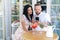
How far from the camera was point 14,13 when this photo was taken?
12.7ft

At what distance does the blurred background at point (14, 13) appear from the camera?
3758 millimetres

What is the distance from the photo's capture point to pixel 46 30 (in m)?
3.69

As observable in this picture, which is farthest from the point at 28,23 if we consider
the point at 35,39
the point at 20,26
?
the point at 35,39

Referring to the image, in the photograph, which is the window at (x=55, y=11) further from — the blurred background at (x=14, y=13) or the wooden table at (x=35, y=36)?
the wooden table at (x=35, y=36)

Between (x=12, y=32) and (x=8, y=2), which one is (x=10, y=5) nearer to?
(x=8, y=2)

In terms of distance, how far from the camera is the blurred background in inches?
148

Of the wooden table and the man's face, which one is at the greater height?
the man's face

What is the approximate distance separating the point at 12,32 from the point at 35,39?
66 centimetres

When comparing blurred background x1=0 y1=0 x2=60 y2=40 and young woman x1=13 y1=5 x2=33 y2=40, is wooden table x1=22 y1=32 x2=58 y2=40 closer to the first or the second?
young woman x1=13 y1=5 x2=33 y2=40

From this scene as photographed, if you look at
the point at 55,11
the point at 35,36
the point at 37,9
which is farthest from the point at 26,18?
the point at 55,11

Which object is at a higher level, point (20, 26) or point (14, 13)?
point (14, 13)

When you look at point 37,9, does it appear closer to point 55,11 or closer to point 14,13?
point 55,11

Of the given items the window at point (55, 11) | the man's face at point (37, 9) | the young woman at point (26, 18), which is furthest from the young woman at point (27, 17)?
the window at point (55, 11)

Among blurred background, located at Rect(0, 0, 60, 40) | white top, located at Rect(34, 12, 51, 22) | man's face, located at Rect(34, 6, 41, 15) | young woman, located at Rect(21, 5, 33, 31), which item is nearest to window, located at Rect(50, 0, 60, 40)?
blurred background, located at Rect(0, 0, 60, 40)
